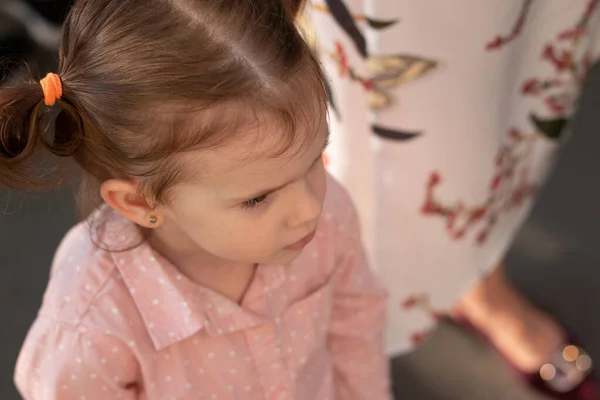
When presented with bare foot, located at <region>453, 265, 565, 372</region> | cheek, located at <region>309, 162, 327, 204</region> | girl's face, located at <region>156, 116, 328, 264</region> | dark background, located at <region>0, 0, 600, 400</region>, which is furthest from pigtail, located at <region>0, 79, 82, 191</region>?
bare foot, located at <region>453, 265, 565, 372</region>

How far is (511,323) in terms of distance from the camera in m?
1.27

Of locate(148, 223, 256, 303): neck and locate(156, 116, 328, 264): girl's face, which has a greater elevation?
locate(156, 116, 328, 264): girl's face

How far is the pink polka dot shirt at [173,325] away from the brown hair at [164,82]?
13cm

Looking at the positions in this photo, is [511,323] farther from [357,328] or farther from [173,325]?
[173,325]

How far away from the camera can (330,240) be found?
817 millimetres

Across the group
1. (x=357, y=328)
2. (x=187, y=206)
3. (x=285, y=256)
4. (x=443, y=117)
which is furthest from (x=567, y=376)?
(x=187, y=206)

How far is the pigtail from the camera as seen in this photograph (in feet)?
1.87

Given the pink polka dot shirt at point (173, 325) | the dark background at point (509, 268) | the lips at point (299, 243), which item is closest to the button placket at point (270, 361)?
the pink polka dot shirt at point (173, 325)

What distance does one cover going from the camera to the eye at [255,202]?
0.64 metres

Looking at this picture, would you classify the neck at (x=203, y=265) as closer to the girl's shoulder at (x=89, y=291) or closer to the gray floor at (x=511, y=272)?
the girl's shoulder at (x=89, y=291)

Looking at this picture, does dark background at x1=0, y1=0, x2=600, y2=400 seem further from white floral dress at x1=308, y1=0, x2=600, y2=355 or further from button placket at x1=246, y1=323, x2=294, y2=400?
button placket at x1=246, y1=323, x2=294, y2=400

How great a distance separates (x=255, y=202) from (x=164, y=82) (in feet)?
0.48

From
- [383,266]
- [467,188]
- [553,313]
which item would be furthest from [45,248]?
[553,313]

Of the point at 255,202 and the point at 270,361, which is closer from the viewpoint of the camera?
the point at 255,202
